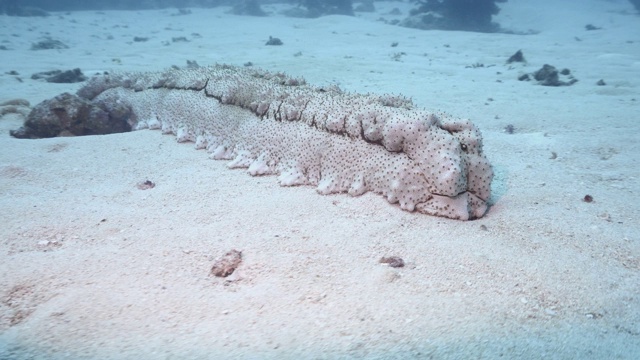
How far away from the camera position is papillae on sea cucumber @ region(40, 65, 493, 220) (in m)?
2.85

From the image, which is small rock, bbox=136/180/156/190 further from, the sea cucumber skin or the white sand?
the sea cucumber skin

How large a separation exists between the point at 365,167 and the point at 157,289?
73.1 inches

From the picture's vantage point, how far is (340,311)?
1.93 meters

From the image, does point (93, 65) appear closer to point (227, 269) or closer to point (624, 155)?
point (227, 269)

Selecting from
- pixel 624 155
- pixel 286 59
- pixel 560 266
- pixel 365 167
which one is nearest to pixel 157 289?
pixel 365 167

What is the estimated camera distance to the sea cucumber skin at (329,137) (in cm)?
285

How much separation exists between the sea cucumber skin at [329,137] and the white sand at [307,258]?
0.55ft

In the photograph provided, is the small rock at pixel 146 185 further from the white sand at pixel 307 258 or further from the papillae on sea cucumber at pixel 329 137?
the papillae on sea cucumber at pixel 329 137

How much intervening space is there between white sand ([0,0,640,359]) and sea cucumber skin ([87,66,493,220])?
0.17 m

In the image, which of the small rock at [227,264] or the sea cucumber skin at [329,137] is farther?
the sea cucumber skin at [329,137]

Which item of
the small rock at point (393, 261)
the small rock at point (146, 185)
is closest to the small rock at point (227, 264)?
the small rock at point (393, 261)

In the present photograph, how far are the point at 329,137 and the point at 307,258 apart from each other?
→ 1364 mm

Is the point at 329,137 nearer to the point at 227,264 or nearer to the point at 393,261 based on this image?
the point at 393,261

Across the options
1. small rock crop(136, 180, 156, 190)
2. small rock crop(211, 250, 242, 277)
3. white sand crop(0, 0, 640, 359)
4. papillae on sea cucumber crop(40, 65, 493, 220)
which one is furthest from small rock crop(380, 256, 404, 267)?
small rock crop(136, 180, 156, 190)
